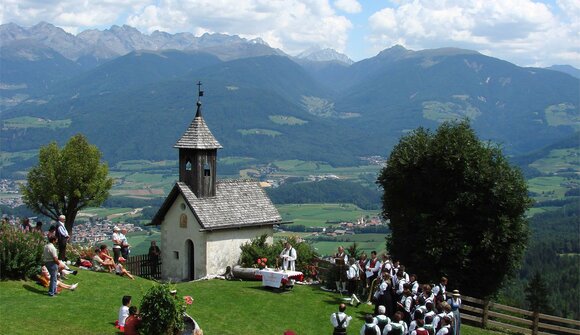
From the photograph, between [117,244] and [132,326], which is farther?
[117,244]

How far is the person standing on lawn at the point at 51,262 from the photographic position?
74.7 feet

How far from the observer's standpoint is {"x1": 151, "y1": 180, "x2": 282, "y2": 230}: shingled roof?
36.3 meters

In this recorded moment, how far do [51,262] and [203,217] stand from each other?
13531mm

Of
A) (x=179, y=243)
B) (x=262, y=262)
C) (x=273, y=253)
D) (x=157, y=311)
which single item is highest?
(x=157, y=311)

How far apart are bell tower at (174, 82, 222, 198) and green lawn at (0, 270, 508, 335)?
6.13 metres

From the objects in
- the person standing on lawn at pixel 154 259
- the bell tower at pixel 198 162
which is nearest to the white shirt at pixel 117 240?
the person standing on lawn at pixel 154 259

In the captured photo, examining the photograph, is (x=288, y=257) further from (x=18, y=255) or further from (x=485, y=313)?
(x=18, y=255)

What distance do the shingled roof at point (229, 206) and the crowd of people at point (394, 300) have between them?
7.19 m

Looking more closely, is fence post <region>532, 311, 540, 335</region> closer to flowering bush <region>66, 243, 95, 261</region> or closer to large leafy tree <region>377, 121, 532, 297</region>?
large leafy tree <region>377, 121, 532, 297</region>

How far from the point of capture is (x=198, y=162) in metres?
37.6

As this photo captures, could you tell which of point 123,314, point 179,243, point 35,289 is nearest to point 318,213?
point 179,243

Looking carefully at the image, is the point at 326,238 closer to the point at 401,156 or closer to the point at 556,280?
the point at 556,280

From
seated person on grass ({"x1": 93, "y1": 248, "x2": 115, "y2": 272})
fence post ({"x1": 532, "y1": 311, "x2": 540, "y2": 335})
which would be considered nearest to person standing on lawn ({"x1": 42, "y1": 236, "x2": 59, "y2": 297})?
seated person on grass ({"x1": 93, "y1": 248, "x2": 115, "y2": 272})

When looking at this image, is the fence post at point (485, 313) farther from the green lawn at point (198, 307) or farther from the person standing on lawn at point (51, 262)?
the person standing on lawn at point (51, 262)
